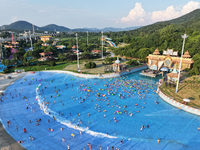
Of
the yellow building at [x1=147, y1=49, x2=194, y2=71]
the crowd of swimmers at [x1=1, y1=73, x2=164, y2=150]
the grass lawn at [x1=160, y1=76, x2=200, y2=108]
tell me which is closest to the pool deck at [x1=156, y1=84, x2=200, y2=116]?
the grass lawn at [x1=160, y1=76, x2=200, y2=108]

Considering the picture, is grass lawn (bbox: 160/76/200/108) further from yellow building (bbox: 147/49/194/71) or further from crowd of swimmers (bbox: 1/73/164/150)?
yellow building (bbox: 147/49/194/71)

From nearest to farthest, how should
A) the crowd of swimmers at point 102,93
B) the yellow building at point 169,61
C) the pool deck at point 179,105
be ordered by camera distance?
1. the pool deck at point 179,105
2. the crowd of swimmers at point 102,93
3. the yellow building at point 169,61

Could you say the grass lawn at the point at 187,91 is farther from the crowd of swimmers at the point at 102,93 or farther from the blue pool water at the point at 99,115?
the crowd of swimmers at the point at 102,93

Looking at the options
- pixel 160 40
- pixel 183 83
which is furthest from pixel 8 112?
pixel 160 40

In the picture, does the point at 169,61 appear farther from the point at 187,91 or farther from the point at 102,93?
the point at 102,93

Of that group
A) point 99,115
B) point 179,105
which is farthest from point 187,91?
point 99,115

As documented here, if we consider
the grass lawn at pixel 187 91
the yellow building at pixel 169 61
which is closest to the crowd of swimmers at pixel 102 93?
the grass lawn at pixel 187 91

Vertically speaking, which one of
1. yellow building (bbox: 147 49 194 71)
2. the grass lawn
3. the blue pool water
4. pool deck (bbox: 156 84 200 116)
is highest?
yellow building (bbox: 147 49 194 71)

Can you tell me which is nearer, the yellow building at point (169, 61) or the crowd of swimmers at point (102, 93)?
the crowd of swimmers at point (102, 93)
